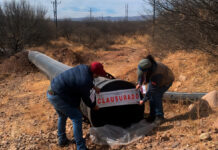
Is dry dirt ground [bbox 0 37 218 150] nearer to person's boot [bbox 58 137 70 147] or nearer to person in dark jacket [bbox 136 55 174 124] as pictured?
person's boot [bbox 58 137 70 147]

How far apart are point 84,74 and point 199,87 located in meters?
4.12

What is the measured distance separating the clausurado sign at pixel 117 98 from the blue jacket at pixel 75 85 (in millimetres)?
463

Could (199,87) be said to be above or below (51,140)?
above

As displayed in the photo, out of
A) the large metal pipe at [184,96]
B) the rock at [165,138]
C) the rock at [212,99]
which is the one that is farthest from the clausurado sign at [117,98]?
the rock at [212,99]

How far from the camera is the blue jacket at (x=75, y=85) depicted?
3.08 metres

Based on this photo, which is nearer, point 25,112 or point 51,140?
point 51,140

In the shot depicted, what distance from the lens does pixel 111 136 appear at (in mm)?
3801

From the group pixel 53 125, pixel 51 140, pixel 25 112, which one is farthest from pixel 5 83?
pixel 51 140

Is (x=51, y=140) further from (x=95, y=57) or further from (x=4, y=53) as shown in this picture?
(x=4, y=53)

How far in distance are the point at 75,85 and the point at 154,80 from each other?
140 cm

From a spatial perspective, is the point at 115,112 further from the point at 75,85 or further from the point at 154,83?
the point at 75,85

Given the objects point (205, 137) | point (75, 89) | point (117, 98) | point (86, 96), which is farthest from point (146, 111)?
point (75, 89)

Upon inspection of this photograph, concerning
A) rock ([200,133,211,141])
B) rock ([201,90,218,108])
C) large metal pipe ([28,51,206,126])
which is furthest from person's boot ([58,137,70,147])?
rock ([201,90,218,108])

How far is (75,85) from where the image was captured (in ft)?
10.3
